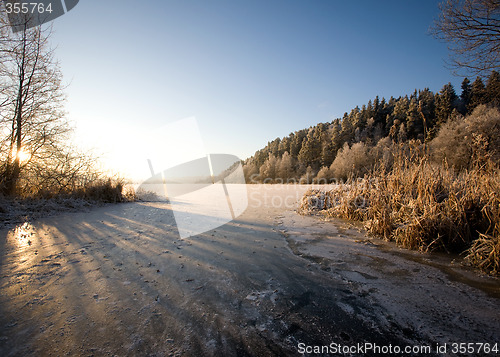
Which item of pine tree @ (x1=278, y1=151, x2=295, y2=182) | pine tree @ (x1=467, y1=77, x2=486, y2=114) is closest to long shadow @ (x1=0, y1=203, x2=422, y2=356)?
pine tree @ (x1=278, y1=151, x2=295, y2=182)

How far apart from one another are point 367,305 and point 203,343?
113 centimetres

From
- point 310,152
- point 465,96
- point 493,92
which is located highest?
point 465,96

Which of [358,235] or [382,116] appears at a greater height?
[382,116]

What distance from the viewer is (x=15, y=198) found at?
15.8ft

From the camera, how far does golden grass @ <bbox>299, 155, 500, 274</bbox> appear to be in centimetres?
205

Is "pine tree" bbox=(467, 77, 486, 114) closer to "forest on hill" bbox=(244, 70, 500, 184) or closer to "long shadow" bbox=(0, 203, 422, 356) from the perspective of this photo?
"forest on hill" bbox=(244, 70, 500, 184)

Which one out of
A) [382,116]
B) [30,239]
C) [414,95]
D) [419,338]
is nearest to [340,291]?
[419,338]

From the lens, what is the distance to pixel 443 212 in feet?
8.11

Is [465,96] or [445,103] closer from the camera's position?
[445,103]

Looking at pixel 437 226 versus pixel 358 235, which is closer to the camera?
pixel 437 226

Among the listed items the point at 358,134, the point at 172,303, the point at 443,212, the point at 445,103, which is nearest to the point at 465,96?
the point at 445,103

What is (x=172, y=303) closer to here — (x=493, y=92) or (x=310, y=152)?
(x=310, y=152)

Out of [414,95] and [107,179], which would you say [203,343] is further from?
[414,95]

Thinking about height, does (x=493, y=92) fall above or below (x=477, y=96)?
below
